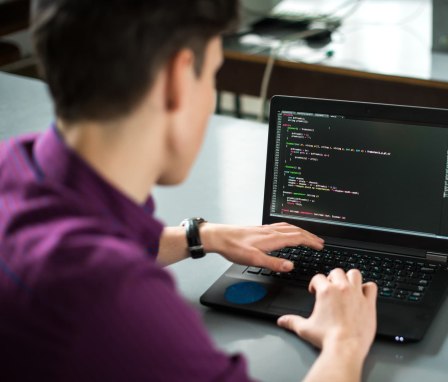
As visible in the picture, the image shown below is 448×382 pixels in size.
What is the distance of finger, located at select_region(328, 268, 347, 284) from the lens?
1.17 meters

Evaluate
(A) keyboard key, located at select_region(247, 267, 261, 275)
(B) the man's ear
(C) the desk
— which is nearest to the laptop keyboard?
(A) keyboard key, located at select_region(247, 267, 261, 275)

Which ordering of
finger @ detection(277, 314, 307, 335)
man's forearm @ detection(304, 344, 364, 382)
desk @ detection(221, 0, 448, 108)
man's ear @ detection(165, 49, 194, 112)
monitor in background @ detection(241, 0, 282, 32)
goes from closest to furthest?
man's ear @ detection(165, 49, 194, 112), man's forearm @ detection(304, 344, 364, 382), finger @ detection(277, 314, 307, 335), desk @ detection(221, 0, 448, 108), monitor in background @ detection(241, 0, 282, 32)

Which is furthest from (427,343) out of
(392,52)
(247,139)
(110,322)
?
(392,52)

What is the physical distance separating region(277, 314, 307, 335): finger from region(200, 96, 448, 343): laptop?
0.05 metres

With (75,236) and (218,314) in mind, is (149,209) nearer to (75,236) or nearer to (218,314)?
(218,314)

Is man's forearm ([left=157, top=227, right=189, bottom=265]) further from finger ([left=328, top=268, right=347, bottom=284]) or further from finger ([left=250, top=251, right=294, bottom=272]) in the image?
finger ([left=328, top=268, right=347, bottom=284])

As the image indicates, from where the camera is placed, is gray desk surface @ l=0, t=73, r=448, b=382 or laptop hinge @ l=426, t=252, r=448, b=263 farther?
laptop hinge @ l=426, t=252, r=448, b=263

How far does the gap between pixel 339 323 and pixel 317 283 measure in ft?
0.34

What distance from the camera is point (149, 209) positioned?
115cm

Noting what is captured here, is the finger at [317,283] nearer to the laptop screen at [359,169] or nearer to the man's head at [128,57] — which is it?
the laptop screen at [359,169]

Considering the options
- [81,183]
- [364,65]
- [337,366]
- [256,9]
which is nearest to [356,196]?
[337,366]

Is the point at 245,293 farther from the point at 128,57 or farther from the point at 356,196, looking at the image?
the point at 128,57

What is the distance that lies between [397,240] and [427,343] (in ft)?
0.76

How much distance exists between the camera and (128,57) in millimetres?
802
